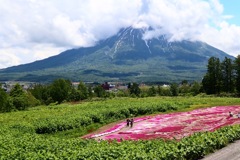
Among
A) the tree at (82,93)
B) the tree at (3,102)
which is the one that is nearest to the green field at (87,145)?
the tree at (3,102)

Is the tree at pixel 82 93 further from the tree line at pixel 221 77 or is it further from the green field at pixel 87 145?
the green field at pixel 87 145

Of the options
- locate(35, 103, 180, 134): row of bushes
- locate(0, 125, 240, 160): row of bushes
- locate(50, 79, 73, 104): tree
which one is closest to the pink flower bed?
locate(35, 103, 180, 134): row of bushes

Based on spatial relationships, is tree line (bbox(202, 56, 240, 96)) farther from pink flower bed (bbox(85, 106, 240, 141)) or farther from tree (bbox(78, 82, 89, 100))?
pink flower bed (bbox(85, 106, 240, 141))

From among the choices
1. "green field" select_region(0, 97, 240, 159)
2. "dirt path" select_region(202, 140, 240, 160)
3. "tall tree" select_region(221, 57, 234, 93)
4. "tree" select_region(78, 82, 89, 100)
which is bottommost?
"dirt path" select_region(202, 140, 240, 160)

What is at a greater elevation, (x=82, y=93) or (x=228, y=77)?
(x=228, y=77)

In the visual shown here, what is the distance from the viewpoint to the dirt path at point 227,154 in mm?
24322

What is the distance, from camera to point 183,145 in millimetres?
24922

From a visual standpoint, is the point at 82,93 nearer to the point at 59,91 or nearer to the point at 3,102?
the point at 59,91

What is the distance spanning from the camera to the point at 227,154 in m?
25.3

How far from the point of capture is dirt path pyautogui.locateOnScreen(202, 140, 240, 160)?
2432 cm

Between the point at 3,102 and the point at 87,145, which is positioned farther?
the point at 3,102

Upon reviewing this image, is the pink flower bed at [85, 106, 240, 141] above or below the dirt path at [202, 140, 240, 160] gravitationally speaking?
below

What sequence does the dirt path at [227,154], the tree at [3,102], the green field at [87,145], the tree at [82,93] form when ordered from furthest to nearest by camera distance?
the tree at [82,93], the tree at [3,102], the dirt path at [227,154], the green field at [87,145]

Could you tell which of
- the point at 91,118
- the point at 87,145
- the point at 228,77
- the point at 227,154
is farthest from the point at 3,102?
the point at 227,154
